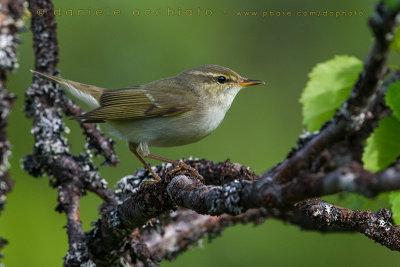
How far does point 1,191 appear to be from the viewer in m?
3.39

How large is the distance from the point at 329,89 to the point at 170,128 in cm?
137

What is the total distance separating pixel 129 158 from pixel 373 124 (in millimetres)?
3253

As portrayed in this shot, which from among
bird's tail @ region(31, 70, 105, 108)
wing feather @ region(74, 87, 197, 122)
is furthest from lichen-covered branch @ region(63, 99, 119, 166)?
bird's tail @ region(31, 70, 105, 108)

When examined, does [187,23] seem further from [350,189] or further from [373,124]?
[350,189]

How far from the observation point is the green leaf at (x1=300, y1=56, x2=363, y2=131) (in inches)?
102

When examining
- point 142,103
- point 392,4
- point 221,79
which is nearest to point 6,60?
point 142,103

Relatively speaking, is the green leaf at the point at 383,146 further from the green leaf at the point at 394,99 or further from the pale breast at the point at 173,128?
the pale breast at the point at 173,128

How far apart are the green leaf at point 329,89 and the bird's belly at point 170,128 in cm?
110

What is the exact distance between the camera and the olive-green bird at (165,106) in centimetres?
364

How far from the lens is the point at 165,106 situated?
3795 millimetres

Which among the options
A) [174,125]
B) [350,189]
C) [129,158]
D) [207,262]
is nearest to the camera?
[350,189]

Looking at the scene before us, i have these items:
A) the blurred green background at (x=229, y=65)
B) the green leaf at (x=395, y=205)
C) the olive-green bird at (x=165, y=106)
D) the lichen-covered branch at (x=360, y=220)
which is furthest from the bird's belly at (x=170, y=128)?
the green leaf at (x=395, y=205)

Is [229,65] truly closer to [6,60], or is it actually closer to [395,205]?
[6,60]

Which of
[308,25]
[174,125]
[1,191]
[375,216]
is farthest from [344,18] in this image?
[1,191]
